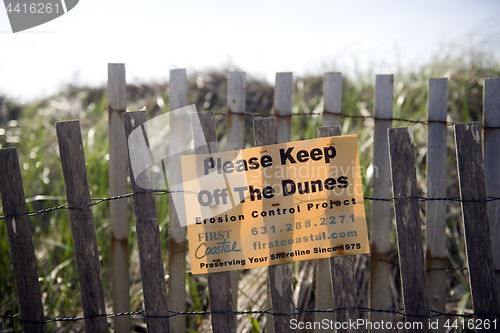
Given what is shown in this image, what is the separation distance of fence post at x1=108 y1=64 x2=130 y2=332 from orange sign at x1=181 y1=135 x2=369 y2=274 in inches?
25.7

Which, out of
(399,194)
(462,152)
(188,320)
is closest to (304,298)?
(188,320)

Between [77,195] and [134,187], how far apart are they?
28 cm

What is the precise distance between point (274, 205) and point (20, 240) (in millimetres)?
1317

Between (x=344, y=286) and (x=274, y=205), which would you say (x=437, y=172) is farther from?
(x=274, y=205)

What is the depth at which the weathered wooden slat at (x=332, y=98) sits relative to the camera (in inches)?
72.3

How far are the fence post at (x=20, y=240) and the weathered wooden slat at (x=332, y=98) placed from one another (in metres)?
1.73

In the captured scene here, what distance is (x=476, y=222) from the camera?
4.90 ft

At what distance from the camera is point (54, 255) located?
2811mm

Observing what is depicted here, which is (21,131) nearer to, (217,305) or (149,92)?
(149,92)

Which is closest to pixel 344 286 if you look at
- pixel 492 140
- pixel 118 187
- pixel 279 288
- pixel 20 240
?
pixel 279 288

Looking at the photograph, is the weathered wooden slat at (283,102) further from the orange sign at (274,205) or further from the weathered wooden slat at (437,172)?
the weathered wooden slat at (437,172)

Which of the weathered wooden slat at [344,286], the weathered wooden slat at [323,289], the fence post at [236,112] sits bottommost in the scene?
the weathered wooden slat at [323,289]

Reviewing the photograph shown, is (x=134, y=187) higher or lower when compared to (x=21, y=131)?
lower

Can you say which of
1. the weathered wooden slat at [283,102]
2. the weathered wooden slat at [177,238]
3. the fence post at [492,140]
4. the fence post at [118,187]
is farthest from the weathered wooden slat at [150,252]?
the fence post at [492,140]
